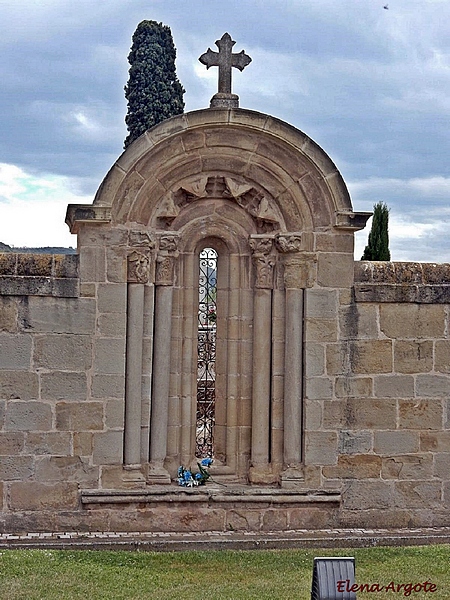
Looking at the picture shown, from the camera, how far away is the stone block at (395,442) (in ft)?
33.6

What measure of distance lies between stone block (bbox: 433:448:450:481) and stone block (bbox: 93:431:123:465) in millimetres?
3561

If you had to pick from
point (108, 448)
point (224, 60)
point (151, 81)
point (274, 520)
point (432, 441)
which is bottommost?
point (274, 520)

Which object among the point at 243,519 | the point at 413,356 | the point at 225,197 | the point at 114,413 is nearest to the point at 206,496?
the point at 243,519

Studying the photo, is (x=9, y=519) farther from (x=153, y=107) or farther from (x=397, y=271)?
(x=153, y=107)

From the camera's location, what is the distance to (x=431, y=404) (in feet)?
33.9

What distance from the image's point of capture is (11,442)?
381 inches

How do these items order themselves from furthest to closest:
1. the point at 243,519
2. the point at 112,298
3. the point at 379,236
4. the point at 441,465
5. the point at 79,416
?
the point at 379,236 < the point at 441,465 < the point at 243,519 < the point at 112,298 < the point at 79,416

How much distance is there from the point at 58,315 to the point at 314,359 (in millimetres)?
2871

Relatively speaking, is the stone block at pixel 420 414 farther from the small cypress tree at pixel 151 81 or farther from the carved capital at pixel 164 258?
the small cypress tree at pixel 151 81

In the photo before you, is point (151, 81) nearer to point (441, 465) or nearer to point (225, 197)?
point (225, 197)

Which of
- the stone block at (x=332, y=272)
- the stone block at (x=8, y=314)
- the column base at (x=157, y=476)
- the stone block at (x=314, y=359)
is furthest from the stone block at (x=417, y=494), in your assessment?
the stone block at (x=8, y=314)

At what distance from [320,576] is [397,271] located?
500 centimetres

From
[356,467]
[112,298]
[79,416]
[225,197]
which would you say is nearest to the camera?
[79,416]

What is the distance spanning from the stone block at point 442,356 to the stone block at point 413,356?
0.21 ft
